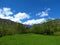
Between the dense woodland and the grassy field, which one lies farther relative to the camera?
the dense woodland

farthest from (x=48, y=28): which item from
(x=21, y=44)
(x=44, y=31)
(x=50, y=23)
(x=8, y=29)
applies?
(x=21, y=44)

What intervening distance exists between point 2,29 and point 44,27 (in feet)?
69.2

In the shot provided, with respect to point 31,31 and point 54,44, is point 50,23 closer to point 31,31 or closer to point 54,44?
point 31,31

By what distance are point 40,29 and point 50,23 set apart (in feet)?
25.8

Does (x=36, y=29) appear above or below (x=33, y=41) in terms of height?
above

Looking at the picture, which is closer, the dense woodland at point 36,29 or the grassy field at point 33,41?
the grassy field at point 33,41

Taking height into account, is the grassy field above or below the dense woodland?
below

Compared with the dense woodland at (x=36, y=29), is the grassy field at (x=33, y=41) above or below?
below

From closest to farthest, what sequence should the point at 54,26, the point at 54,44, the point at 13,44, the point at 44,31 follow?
the point at 54,44
the point at 13,44
the point at 44,31
the point at 54,26

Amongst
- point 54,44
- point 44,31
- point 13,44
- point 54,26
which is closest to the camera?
point 54,44

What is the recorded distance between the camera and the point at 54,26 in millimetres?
83562

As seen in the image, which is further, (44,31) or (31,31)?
(31,31)

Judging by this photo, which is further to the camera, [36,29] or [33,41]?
[36,29]

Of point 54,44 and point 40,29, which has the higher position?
point 40,29
